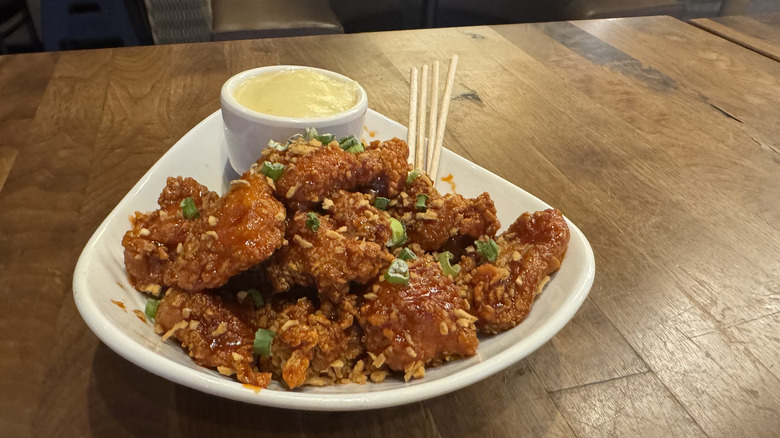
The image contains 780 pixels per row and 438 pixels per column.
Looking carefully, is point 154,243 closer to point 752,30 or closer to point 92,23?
point 92,23

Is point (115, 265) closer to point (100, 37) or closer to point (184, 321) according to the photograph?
point (184, 321)

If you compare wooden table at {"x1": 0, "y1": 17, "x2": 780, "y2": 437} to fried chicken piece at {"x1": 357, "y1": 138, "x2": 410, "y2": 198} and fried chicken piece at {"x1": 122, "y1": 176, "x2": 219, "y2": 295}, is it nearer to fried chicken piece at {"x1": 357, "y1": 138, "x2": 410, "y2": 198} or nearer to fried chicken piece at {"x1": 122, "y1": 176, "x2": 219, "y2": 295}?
fried chicken piece at {"x1": 122, "y1": 176, "x2": 219, "y2": 295}

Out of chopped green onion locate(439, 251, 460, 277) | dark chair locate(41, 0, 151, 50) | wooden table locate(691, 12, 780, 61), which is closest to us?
chopped green onion locate(439, 251, 460, 277)

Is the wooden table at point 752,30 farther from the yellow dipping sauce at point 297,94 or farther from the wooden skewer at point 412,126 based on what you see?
the yellow dipping sauce at point 297,94

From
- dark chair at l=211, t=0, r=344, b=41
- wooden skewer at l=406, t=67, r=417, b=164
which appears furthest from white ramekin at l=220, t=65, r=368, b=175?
dark chair at l=211, t=0, r=344, b=41

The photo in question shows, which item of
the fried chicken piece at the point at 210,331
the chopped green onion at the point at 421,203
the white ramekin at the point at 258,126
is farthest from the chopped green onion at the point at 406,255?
the white ramekin at the point at 258,126
